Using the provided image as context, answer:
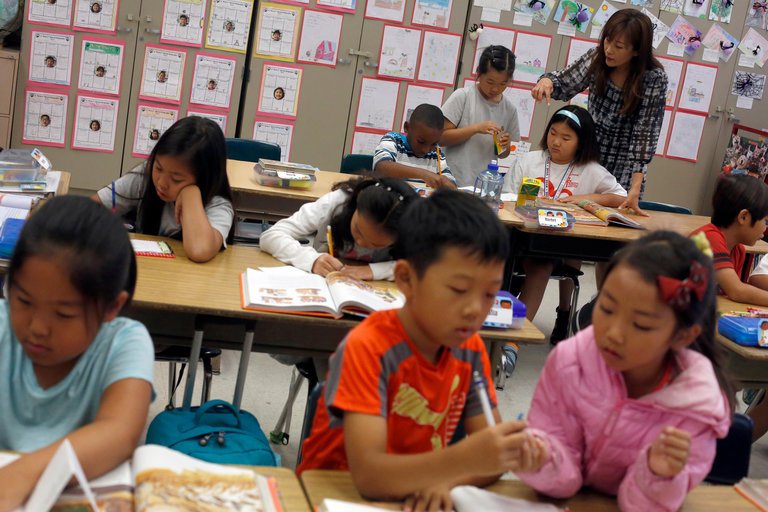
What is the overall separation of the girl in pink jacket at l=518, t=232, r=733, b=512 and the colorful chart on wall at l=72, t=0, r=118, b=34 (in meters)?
4.50

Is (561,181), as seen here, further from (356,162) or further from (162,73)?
(162,73)

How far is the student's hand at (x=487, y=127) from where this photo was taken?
4.20m

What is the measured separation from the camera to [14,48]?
525cm

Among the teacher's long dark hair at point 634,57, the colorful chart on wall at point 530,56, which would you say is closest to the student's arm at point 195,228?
the teacher's long dark hair at point 634,57

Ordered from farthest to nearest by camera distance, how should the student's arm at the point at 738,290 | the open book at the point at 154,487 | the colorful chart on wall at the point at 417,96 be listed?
the colorful chart on wall at the point at 417,96, the student's arm at the point at 738,290, the open book at the point at 154,487

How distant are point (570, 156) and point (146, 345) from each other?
307 centimetres

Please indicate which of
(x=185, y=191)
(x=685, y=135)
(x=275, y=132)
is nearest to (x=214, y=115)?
(x=275, y=132)

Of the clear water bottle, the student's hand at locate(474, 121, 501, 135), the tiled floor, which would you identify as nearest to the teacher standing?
A: the student's hand at locate(474, 121, 501, 135)

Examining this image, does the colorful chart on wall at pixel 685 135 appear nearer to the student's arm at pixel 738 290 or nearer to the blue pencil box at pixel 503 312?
the student's arm at pixel 738 290

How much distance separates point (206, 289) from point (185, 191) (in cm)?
43

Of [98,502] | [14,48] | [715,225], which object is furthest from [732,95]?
[98,502]

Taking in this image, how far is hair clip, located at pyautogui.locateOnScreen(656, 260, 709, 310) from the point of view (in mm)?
1373

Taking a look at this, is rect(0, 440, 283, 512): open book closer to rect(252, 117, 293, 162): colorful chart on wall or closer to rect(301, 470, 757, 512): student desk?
rect(301, 470, 757, 512): student desk

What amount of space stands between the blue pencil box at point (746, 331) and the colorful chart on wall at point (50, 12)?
13.9 feet
